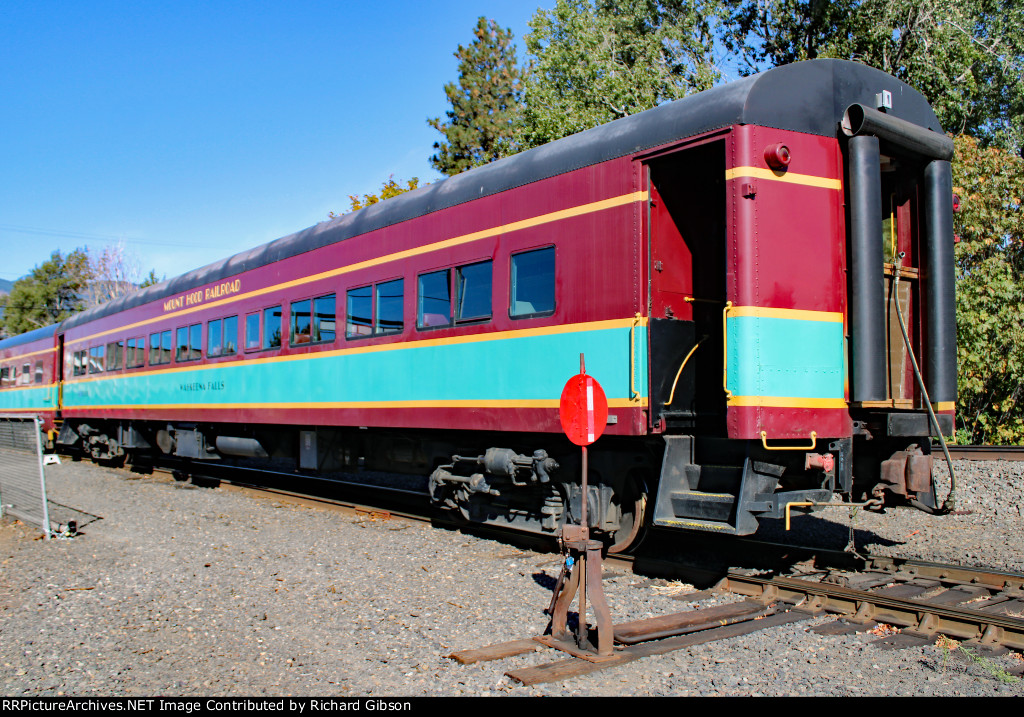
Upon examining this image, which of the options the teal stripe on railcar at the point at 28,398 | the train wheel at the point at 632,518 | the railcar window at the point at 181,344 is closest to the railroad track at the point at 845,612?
the train wheel at the point at 632,518

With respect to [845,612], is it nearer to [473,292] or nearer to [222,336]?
[473,292]

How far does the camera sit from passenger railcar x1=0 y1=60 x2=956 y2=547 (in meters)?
6.05

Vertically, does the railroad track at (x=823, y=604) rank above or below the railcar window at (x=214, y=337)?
below

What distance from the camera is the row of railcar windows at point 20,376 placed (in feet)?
75.3

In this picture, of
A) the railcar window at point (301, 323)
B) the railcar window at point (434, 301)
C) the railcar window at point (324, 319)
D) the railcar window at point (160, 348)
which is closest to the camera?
the railcar window at point (434, 301)

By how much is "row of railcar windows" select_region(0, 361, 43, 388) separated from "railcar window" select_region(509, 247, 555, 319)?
66.0 ft

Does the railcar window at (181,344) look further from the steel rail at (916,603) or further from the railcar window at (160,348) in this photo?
the steel rail at (916,603)

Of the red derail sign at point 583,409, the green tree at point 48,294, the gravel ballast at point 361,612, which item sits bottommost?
the gravel ballast at point 361,612

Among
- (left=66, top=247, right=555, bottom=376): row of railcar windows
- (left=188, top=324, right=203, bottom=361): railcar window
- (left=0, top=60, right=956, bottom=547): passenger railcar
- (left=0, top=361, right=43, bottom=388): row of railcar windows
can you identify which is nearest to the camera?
(left=0, top=60, right=956, bottom=547): passenger railcar

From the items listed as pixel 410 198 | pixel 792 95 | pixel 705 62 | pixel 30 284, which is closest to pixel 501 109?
pixel 705 62

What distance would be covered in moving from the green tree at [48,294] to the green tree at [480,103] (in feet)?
127

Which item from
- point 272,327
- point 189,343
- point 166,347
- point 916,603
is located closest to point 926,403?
point 916,603

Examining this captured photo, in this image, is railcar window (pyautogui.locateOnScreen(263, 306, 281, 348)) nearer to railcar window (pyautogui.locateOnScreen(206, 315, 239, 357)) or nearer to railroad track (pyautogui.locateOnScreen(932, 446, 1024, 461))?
railcar window (pyautogui.locateOnScreen(206, 315, 239, 357))

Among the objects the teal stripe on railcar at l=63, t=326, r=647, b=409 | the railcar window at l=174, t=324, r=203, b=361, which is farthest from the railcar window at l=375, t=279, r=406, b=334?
the railcar window at l=174, t=324, r=203, b=361
